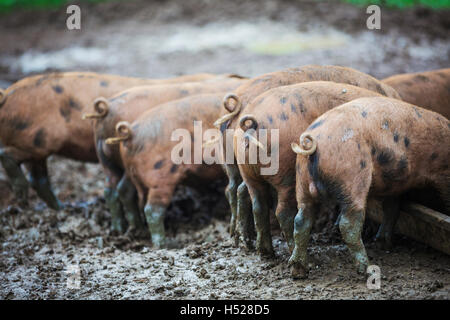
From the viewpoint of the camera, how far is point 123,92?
601 centimetres

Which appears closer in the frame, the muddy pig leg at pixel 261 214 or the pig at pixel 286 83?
the muddy pig leg at pixel 261 214

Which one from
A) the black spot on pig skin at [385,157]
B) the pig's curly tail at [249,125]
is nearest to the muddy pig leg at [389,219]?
the black spot on pig skin at [385,157]

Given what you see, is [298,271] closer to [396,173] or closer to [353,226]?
[353,226]

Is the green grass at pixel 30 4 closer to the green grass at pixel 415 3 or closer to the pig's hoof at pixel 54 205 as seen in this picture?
the green grass at pixel 415 3

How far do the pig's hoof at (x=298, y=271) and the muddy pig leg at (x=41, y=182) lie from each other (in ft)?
11.6

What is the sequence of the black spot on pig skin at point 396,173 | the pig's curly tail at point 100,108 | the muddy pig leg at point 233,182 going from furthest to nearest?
the pig's curly tail at point 100,108, the muddy pig leg at point 233,182, the black spot on pig skin at point 396,173

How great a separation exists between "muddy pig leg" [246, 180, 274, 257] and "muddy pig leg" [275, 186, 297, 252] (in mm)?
220

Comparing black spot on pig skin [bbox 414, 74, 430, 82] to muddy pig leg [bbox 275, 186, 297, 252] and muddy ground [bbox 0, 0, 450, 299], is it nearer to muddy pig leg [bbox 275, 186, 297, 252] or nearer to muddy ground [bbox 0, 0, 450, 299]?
muddy ground [bbox 0, 0, 450, 299]

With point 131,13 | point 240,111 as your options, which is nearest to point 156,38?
point 131,13

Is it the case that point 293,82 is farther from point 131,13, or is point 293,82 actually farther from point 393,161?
point 131,13

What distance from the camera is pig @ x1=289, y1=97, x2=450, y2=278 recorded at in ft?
12.3

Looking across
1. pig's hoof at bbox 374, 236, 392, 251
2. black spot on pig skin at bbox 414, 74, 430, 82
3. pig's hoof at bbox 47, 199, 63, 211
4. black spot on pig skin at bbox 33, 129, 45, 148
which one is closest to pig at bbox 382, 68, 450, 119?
black spot on pig skin at bbox 414, 74, 430, 82

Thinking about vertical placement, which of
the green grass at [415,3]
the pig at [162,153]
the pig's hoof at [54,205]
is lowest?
the pig's hoof at [54,205]

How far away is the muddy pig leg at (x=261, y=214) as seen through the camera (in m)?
4.41
